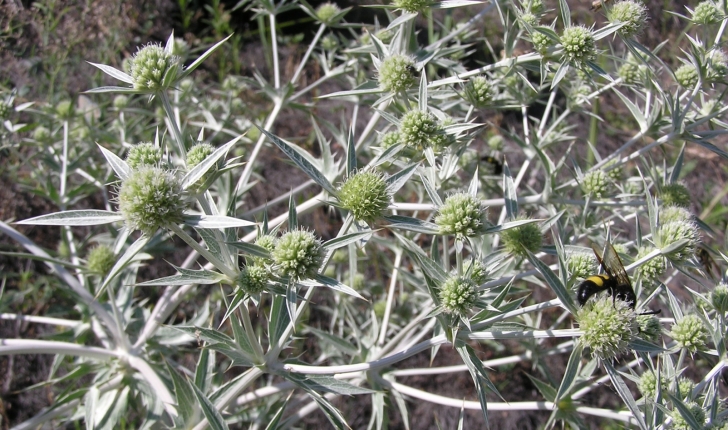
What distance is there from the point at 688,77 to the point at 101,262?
111 inches

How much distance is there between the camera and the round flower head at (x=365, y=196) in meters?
1.50

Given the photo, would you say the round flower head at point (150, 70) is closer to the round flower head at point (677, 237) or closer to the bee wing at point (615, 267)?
the bee wing at point (615, 267)

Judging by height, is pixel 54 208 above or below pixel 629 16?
below

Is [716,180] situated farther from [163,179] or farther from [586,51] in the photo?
[163,179]

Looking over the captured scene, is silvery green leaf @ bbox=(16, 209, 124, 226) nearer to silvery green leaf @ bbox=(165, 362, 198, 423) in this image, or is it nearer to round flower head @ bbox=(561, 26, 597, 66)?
silvery green leaf @ bbox=(165, 362, 198, 423)

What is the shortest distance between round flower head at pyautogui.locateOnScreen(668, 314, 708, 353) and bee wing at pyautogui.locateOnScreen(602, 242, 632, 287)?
0.53 m

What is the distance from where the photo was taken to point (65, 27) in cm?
356

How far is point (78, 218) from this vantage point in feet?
3.99

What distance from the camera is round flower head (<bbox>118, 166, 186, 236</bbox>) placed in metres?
1.24

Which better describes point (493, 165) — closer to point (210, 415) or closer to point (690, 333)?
point (690, 333)

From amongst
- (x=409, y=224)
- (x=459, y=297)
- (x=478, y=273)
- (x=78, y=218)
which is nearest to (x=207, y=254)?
(x=78, y=218)

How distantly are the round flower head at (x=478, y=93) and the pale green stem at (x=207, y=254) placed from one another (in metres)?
1.20

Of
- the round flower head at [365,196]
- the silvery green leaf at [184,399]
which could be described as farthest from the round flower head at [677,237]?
the silvery green leaf at [184,399]

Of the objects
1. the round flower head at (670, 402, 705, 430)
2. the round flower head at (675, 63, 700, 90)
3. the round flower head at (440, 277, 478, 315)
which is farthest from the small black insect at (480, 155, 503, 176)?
the round flower head at (670, 402, 705, 430)
